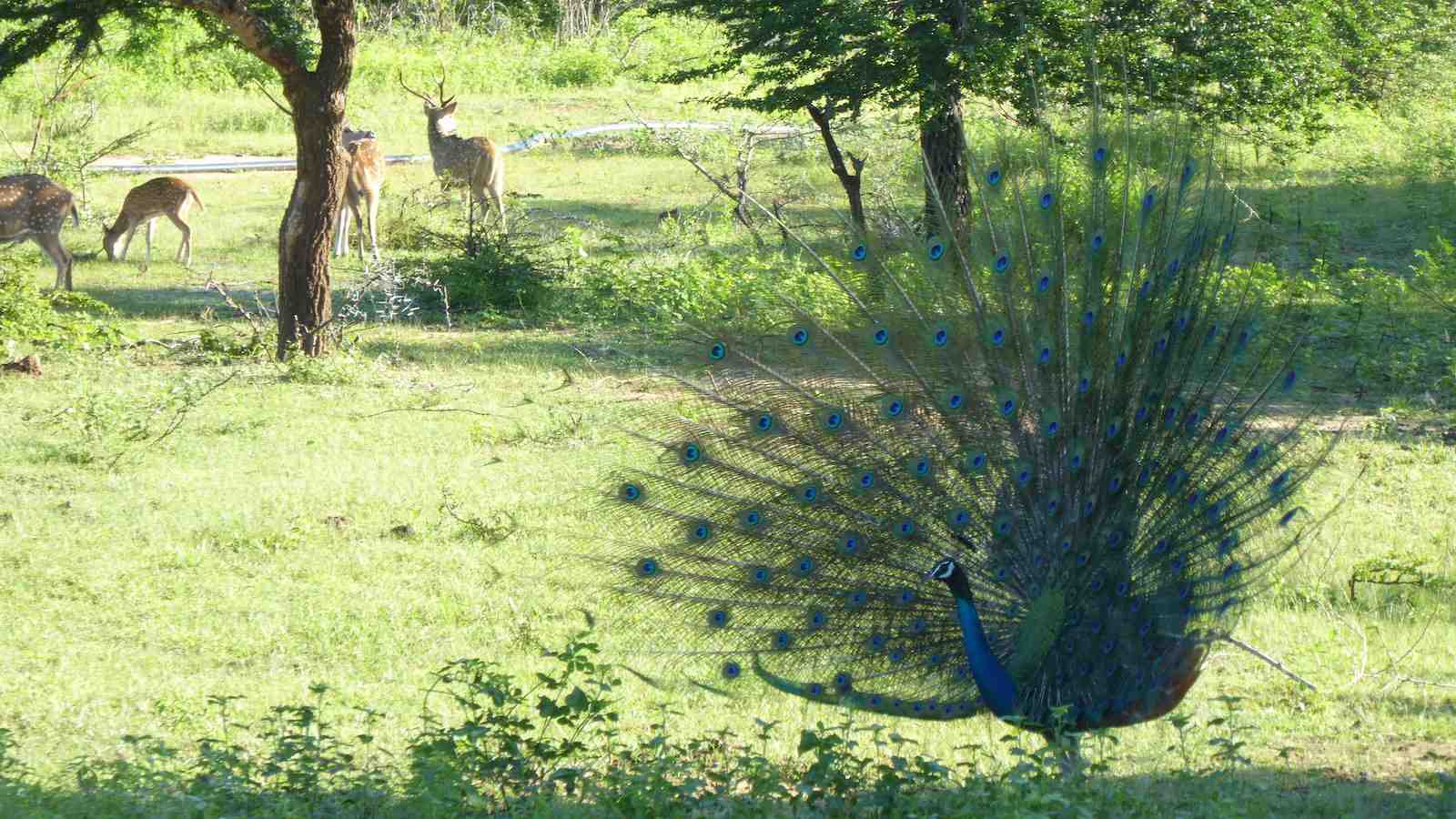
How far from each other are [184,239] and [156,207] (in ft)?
1.62

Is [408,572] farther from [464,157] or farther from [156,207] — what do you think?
[464,157]

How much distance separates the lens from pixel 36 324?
11.6 metres

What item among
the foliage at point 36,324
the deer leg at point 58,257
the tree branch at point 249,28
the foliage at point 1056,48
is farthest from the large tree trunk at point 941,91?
the deer leg at point 58,257

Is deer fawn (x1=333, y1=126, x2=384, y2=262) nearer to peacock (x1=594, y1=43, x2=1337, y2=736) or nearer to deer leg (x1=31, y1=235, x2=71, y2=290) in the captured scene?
deer leg (x1=31, y1=235, x2=71, y2=290)

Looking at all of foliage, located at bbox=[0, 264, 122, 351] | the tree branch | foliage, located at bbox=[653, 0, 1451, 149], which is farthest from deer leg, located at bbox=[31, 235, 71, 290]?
foliage, located at bbox=[653, 0, 1451, 149]

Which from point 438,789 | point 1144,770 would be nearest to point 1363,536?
point 1144,770

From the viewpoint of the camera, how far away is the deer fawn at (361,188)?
1652 cm

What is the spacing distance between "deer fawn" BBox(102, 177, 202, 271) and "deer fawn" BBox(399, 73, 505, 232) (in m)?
3.16

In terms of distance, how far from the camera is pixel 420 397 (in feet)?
36.4

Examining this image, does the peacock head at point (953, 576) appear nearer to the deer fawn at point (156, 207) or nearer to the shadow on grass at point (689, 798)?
the shadow on grass at point (689, 798)

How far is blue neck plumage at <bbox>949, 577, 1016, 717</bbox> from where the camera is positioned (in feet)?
15.9

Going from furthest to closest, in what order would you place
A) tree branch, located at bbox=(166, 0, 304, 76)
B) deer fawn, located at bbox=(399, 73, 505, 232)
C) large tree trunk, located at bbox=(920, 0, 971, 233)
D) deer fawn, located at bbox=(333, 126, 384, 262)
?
1. deer fawn, located at bbox=(399, 73, 505, 232)
2. deer fawn, located at bbox=(333, 126, 384, 262)
3. large tree trunk, located at bbox=(920, 0, 971, 233)
4. tree branch, located at bbox=(166, 0, 304, 76)

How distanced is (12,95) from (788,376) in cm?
2378

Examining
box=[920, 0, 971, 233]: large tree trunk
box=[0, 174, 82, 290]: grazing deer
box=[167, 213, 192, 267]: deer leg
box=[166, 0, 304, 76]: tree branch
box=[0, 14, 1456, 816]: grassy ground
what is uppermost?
box=[166, 0, 304, 76]: tree branch
